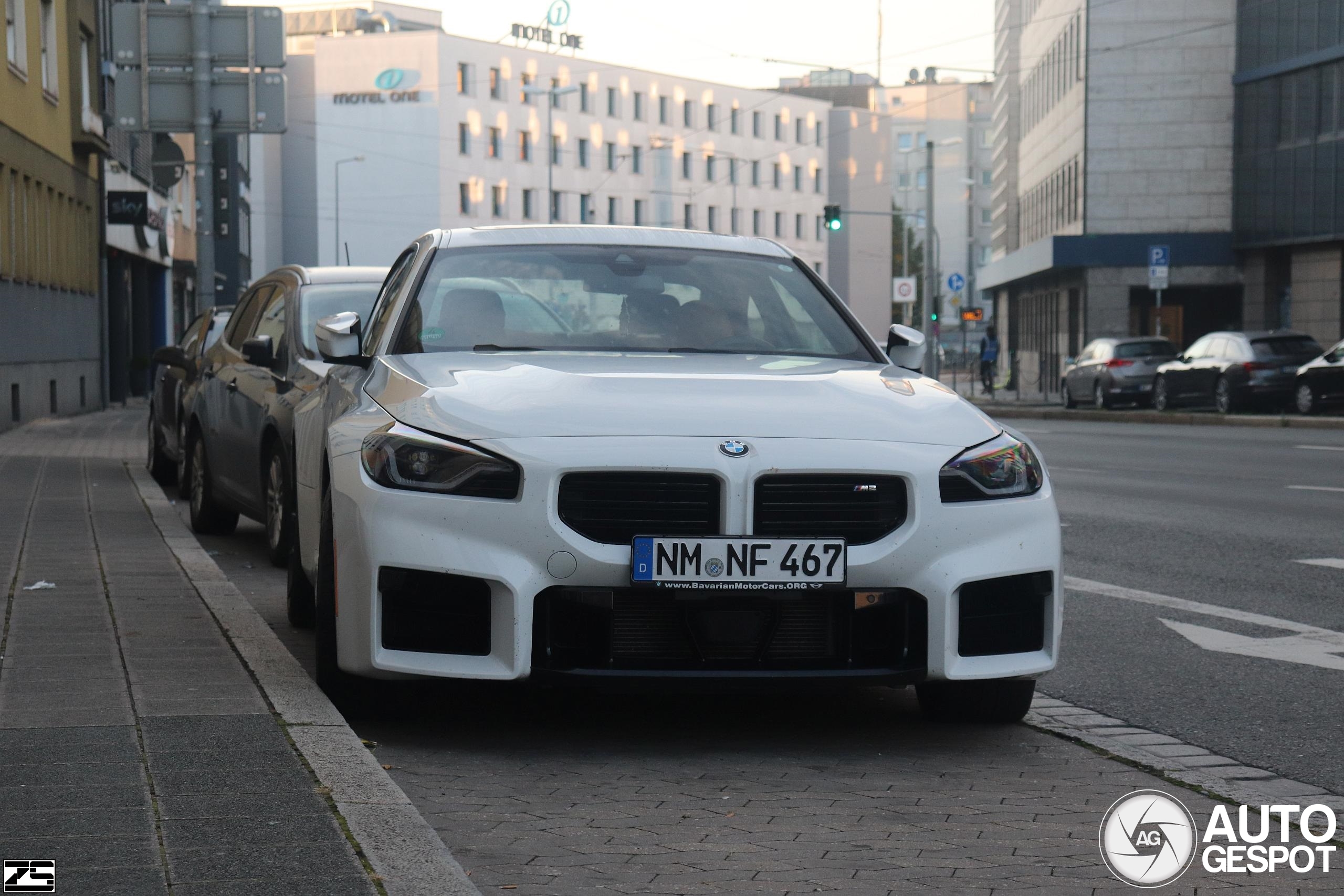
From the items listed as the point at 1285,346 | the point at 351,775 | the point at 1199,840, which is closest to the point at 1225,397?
the point at 1285,346

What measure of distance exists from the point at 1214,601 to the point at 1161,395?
92.3 ft

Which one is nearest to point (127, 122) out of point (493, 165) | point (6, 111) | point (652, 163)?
point (6, 111)

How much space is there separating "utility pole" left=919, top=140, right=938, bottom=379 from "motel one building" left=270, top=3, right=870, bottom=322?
43048 mm

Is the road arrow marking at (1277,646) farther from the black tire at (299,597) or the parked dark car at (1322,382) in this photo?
the parked dark car at (1322,382)

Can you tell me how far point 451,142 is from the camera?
97.8 metres

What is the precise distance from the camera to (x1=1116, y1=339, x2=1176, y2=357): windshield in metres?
38.5

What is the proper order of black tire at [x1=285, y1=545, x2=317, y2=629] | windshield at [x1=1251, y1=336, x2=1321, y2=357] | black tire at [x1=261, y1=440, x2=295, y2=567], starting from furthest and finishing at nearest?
windshield at [x1=1251, y1=336, x2=1321, y2=357] → black tire at [x1=261, y1=440, x2=295, y2=567] → black tire at [x1=285, y1=545, x2=317, y2=629]

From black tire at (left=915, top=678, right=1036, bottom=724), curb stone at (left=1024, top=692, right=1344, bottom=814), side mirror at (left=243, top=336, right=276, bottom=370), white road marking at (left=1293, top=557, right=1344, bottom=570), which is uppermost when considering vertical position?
side mirror at (left=243, top=336, right=276, bottom=370)

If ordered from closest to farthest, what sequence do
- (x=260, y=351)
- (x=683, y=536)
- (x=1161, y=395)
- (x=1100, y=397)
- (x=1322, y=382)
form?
(x=683, y=536), (x=260, y=351), (x=1322, y=382), (x=1161, y=395), (x=1100, y=397)

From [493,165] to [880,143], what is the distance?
3783 centimetres

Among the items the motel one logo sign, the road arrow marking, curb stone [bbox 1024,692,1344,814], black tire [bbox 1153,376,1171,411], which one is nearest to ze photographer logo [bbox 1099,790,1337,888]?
curb stone [bbox 1024,692,1344,814]

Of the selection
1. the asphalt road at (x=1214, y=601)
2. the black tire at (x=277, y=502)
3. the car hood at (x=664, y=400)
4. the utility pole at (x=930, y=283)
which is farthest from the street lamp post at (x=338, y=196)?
the car hood at (x=664, y=400)

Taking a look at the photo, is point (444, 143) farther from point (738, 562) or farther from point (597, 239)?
point (738, 562)

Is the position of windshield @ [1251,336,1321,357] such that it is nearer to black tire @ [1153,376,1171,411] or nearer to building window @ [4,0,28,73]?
black tire @ [1153,376,1171,411]
